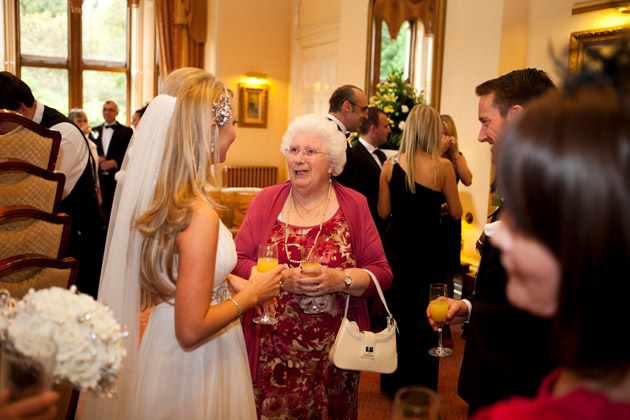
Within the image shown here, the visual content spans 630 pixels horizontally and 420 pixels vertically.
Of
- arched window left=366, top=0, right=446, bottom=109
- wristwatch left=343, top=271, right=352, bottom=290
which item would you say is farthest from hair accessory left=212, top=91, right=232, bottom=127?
arched window left=366, top=0, right=446, bottom=109

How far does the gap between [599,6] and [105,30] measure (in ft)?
33.5

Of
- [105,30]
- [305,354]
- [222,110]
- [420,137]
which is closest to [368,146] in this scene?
[420,137]

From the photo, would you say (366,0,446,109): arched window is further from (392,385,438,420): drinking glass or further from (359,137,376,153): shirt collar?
(392,385,438,420): drinking glass

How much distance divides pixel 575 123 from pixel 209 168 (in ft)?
4.62

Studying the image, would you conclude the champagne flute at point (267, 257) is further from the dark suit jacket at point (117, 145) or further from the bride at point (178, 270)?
the dark suit jacket at point (117, 145)

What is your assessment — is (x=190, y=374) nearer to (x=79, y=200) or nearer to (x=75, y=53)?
(x=79, y=200)

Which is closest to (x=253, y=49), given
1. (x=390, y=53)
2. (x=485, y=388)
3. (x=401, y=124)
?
(x=390, y=53)

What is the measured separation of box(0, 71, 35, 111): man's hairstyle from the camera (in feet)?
10.5

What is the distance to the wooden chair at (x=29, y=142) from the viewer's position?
7.25 ft

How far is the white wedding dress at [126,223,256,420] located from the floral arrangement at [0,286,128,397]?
2.60ft

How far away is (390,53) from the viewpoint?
8219mm

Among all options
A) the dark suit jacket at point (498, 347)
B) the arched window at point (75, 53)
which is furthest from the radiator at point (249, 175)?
the dark suit jacket at point (498, 347)

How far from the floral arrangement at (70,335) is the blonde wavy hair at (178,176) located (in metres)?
0.61

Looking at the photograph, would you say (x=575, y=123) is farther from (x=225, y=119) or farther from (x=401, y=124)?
(x=401, y=124)
